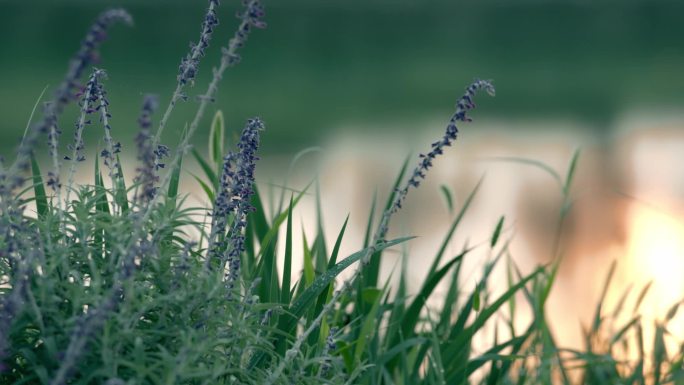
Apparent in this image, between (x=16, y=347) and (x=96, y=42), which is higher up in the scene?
(x=96, y=42)

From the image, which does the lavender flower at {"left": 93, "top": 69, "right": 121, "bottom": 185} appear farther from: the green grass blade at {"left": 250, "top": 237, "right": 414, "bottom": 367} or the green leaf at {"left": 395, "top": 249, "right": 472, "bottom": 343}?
the green leaf at {"left": 395, "top": 249, "right": 472, "bottom": 343}

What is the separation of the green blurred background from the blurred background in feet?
0.21

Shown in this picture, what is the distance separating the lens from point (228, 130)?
12.3 metres

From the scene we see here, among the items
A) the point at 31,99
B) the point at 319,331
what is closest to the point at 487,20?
the point at 31,99

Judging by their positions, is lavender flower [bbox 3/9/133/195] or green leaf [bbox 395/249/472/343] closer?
lavender flower [bbox 3/9/133/195]

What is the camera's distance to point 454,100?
15.7 m

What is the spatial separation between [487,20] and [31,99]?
548 inches

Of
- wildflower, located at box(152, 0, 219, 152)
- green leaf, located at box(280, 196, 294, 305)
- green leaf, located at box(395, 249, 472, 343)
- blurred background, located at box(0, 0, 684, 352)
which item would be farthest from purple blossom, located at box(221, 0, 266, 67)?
green leaf, located at box(395, 249, 472, 343)

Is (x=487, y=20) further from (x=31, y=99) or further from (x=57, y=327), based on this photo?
(x=57, y=327)

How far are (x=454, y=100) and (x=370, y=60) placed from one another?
5.76 m

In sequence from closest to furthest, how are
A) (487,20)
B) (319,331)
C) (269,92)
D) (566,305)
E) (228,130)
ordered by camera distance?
(319,331)
(566,305)
(228,130)
(269,92)
(487,20)

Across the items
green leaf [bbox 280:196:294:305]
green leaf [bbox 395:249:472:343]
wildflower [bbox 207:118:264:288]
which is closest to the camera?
wildflower [bbox 207:118:264:288]

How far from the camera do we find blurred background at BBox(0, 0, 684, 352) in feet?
26.5

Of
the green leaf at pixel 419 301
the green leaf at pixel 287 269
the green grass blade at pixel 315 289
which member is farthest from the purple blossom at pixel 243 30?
the green leaf at pixel 419 301
